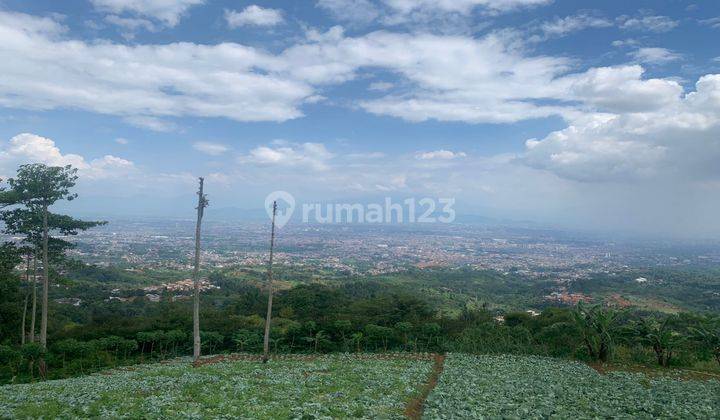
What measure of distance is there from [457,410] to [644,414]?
14.9 ft

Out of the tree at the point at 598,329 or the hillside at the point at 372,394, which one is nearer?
the hillside at the point at 372,394

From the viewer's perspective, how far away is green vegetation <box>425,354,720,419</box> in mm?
11000

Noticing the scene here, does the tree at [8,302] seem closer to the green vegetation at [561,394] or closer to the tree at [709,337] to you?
the green vegetation at [561,394]

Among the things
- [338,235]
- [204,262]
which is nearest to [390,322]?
[204,262]

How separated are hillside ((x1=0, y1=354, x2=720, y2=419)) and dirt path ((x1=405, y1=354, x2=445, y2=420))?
0.30 ft

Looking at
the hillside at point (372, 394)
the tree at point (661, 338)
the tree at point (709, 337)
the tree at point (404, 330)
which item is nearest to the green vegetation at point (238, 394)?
the hillside at point (372, 394)

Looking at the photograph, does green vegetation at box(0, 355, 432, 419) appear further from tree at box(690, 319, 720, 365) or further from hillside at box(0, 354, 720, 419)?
tree at box(690, 319, 720, 365)

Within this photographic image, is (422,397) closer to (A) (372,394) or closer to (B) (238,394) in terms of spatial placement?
(A) (372,394)

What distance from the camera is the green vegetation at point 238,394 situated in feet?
35.1

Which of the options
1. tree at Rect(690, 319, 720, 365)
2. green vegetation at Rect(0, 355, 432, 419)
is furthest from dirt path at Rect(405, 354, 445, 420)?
tree at Rect(690, 319, 720, 365)

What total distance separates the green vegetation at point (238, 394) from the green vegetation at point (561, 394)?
1.58 meters

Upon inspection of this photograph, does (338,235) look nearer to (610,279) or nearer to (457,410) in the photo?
(610,279)

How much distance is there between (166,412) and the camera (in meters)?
10.4

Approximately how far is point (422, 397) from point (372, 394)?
5.20ft
